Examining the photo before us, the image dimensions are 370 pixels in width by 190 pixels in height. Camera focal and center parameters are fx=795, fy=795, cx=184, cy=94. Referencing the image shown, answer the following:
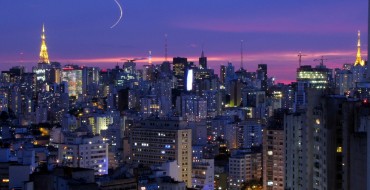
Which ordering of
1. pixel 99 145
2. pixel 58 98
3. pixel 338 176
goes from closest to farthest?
1. pixel 338 176
2. pixel 99 145
3. pixel 58 98

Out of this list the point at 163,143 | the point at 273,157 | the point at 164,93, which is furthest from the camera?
the point at 164,93

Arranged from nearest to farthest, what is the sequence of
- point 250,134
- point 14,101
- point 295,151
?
point 295,151 → point 250,134 → point 14,101

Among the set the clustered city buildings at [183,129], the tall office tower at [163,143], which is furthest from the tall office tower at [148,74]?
the tall office tower at [163,143]

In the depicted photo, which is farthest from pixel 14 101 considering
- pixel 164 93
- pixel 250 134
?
pixel 250 134

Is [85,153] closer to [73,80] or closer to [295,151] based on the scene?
[295,151]

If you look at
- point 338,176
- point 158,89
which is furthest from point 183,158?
point 158,89

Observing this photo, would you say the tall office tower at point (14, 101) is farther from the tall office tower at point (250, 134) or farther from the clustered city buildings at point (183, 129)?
the tall office tower at point (250, 134)

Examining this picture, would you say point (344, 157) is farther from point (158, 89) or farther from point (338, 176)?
point (158, 89)
